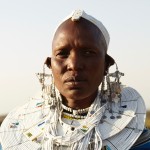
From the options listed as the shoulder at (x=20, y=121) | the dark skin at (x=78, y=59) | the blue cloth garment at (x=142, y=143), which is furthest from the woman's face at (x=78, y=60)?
the blue cloth garment at (x=142, y=143)

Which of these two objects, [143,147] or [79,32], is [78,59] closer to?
[79,32]

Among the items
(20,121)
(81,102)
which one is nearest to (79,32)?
(81,102)

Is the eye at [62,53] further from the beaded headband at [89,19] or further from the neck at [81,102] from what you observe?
the neck at [81,102]

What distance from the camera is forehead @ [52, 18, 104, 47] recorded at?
3379 millimetres

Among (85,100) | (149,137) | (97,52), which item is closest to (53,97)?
(85,100)

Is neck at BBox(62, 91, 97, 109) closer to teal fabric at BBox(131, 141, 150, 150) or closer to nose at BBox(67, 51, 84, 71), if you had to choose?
nose at BBox(67, 51, 84, 71)

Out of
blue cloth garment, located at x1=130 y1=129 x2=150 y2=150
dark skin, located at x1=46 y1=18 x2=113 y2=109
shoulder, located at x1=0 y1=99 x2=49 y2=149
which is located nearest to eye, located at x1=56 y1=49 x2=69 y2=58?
dark skin, located at x1=46 y1=18 x2=113 y2=109

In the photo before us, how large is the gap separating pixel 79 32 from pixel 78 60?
0.23 metres

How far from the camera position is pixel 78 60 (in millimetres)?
3314

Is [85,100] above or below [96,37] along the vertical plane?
below

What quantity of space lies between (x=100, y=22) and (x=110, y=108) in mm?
693

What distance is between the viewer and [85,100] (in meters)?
3.54

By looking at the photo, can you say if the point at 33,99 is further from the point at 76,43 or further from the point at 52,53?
the point at 76,43

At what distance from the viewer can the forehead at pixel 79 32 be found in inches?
133
